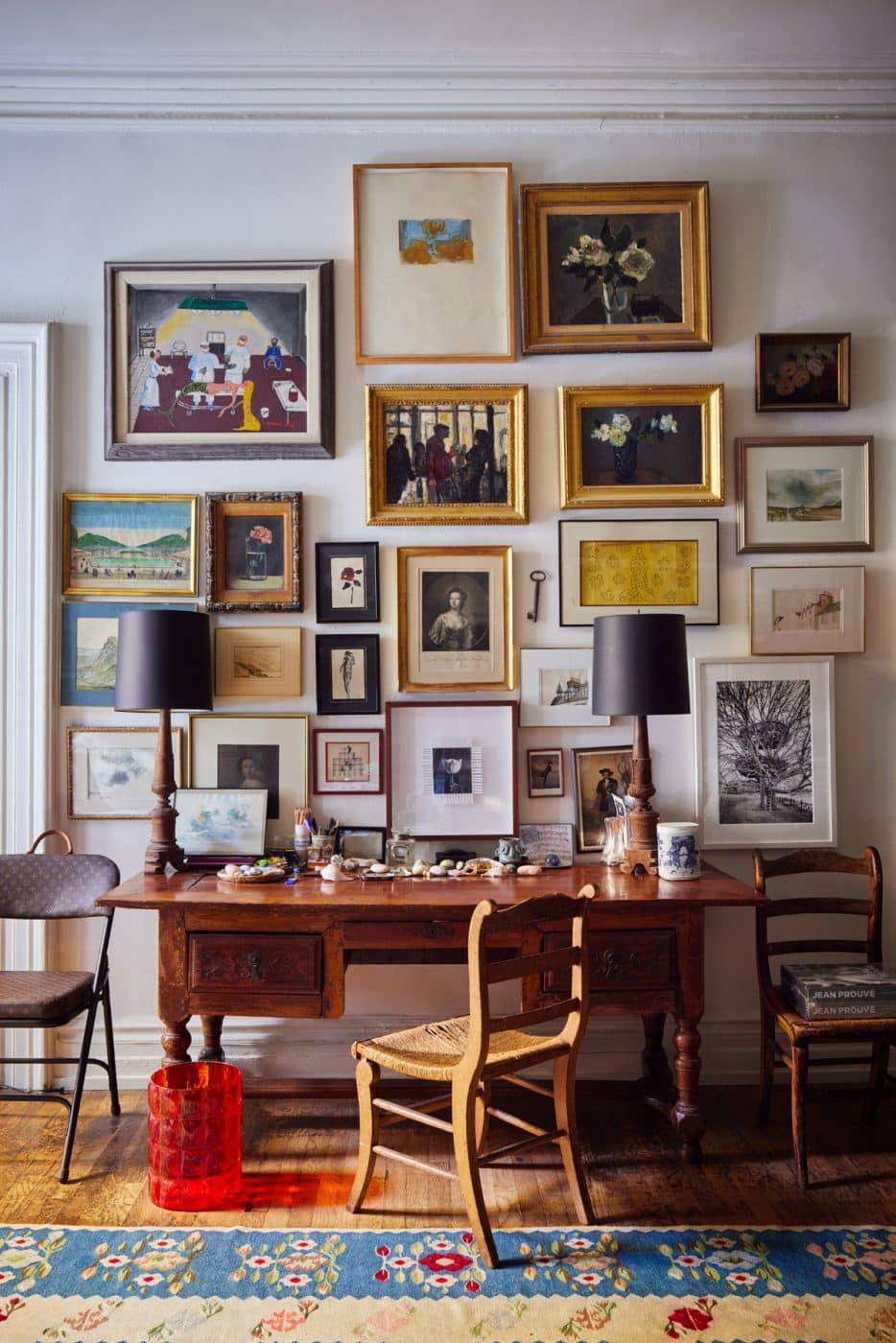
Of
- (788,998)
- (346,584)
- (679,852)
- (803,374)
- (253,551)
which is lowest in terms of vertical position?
(788,998)

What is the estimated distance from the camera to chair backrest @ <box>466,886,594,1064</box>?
263 cm

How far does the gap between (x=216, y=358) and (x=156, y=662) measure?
1.29 meters

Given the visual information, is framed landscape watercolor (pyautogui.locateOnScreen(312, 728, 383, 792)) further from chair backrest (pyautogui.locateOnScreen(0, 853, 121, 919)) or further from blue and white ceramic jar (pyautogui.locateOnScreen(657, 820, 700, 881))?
blue and white ceramic jar (pyautogui.locateOnScreen(657, 820, 700, 881))

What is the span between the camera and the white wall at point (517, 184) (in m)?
3.91

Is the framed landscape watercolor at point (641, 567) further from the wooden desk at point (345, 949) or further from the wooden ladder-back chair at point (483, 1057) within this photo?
the wooden ladder-back chair at point (483, 1057)

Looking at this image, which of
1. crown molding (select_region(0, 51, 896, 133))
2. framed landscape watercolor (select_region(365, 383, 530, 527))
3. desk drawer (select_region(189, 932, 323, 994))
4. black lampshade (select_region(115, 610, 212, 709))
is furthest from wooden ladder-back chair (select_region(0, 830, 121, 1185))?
crown molding (select_region(0, 51, 896, 133))

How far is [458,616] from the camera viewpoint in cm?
392

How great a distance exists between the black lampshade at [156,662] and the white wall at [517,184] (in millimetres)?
534

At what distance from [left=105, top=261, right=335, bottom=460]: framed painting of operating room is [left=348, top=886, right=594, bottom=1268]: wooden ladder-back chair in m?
2.09

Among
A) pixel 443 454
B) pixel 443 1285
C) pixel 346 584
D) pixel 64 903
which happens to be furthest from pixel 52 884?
pixel 443 454

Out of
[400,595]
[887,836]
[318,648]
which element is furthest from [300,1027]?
[887,836]

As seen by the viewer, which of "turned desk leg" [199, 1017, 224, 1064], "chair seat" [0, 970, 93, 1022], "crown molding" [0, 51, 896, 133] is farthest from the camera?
"crown molding" [0, 51, 896, 133]

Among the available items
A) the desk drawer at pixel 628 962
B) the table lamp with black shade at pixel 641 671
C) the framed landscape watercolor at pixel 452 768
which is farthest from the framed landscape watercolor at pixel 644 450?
the desk drawer at pixel 628 962

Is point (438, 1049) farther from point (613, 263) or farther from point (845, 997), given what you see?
point (613, 263)
